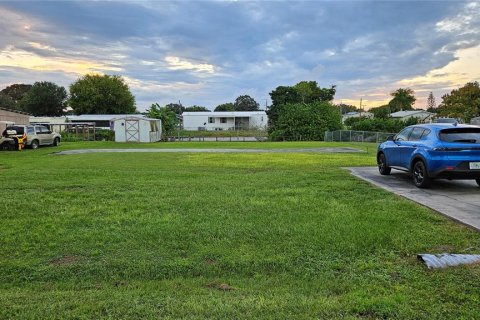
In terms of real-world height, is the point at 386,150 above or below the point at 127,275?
above

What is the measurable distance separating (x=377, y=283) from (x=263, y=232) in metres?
1.96

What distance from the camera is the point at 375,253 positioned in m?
4.66

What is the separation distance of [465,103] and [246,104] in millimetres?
67772

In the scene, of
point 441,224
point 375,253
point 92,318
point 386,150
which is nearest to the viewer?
point 92,318

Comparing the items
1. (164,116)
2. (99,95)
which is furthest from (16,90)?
(164,116)

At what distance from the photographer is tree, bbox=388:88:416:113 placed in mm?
98688

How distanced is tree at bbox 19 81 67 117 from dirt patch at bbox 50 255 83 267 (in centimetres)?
8746

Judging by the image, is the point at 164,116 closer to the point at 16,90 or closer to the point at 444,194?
the point at 444,194

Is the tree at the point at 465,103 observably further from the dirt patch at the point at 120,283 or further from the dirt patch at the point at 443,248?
the dirt patch at the point at 120,283

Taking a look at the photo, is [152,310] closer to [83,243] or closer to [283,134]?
[83,243]

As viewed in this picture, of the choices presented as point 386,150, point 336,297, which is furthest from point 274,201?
point 386,150

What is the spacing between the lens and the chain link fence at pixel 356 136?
35812mm

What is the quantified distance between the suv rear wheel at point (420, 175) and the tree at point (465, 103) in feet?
154

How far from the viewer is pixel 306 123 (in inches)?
1897
